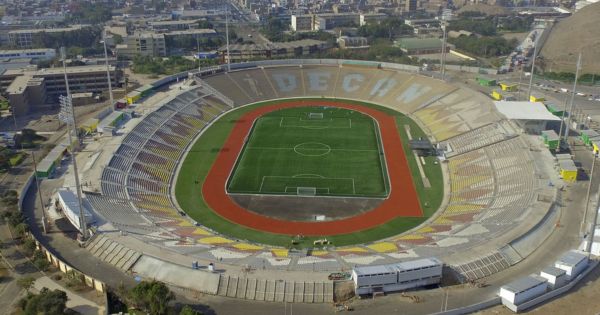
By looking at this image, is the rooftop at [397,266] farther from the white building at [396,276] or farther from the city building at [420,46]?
the city building at [420,46]

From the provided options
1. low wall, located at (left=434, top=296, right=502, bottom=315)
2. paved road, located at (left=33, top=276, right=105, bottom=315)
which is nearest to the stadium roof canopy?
low wall, located at (left=434, top=296, right=502, bottom=315)

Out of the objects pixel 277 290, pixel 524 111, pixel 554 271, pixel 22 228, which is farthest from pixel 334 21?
pixel 277 290

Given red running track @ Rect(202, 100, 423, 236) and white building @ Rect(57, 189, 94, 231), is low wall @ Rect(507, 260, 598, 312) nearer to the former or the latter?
red running track @ Rect(202, 100, 423, 236)

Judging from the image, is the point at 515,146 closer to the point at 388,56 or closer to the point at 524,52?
the point at 388,56

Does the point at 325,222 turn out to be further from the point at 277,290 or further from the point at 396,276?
the point at 277,290

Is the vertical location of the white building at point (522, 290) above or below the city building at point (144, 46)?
below

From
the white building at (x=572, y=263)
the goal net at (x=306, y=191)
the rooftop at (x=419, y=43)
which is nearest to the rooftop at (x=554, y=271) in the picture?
the white building at (x=572, y=263)
